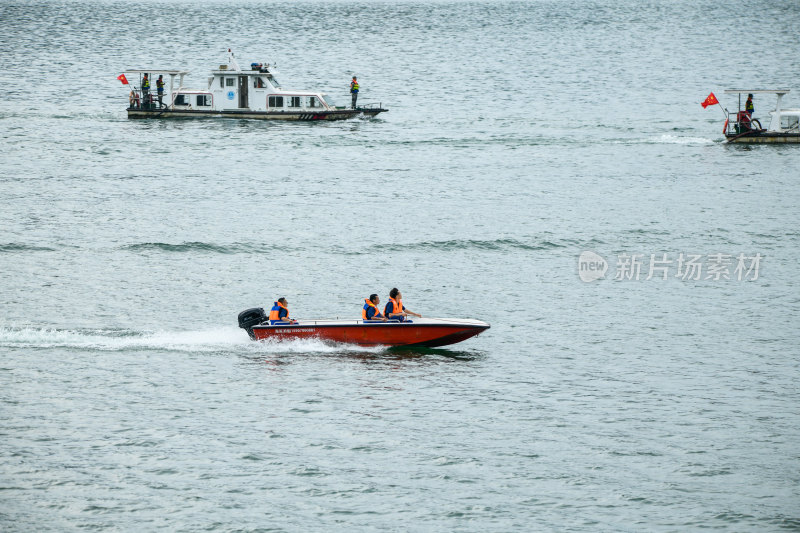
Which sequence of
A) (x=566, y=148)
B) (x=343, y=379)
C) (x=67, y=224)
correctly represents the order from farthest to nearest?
(x=566, y=148) → (x=67, y=224) → (x=343, y=379)

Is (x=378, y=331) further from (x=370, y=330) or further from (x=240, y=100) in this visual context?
(x=240, y=100)

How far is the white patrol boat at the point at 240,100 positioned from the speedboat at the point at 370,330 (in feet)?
141

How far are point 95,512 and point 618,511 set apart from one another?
43.3 feet

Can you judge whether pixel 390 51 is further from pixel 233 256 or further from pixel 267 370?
pixel 267 370

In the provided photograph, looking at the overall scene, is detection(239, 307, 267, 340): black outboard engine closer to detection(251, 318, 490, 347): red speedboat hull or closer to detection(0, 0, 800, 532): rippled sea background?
detection(251, 318, 490, 347): red speedboat hull

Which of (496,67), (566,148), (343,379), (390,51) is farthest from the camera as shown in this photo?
(390,51)

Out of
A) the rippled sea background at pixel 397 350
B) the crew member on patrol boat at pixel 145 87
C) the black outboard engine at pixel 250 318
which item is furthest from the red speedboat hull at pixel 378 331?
the crew member on patrol boat at pixel 145 87

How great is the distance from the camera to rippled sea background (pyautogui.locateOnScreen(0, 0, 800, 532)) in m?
28.0

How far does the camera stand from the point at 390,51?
15125 cm

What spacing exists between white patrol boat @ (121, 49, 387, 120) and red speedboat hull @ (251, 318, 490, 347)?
43.4 m

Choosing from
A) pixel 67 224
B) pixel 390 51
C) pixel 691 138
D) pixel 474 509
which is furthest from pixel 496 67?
pixel 474 509

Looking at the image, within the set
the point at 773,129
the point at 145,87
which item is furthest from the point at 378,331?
the point at 145,87

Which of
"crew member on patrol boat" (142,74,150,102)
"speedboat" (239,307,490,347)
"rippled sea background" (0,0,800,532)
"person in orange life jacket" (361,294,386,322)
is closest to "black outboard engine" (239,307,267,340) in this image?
"speedboat" (239,307,490,347)

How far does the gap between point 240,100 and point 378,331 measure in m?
46.2
